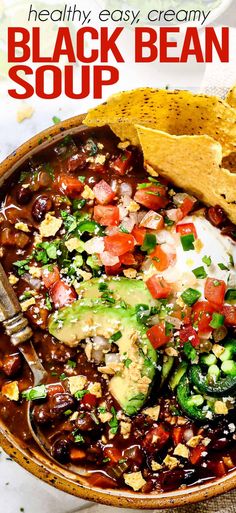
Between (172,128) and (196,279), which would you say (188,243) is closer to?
(196,279)

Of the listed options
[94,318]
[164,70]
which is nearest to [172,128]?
[164,70]

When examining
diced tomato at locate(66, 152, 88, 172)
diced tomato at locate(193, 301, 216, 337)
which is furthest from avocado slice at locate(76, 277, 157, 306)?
diced tomato at locate(66, 152, 88, 172)

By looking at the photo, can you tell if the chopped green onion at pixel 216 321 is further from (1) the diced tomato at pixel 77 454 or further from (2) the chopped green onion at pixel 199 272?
(1) the diced tomato at pixel 77 454

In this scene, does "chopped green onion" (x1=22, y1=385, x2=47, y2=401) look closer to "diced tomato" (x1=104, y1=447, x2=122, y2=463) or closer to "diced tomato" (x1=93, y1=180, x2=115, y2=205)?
"diced tomato" (x1=104, y1=447, x2=122, y2=463)

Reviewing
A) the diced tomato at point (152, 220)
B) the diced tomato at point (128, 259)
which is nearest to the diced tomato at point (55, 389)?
the diced tomato at point (128, 259)

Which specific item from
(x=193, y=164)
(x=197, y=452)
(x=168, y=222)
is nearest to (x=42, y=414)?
(x=197, y=452)
